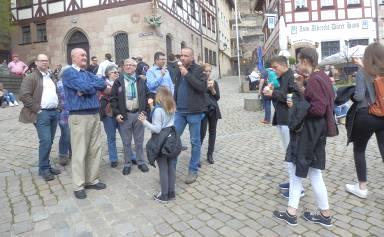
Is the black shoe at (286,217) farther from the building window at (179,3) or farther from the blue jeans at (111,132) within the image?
the building window at (179,3)

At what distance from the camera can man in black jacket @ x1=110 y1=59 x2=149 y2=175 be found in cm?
596

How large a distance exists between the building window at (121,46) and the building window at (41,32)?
5342 millimetres

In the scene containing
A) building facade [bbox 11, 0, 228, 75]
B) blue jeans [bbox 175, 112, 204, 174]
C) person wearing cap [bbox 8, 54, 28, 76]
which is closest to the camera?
blue jeans [bbox 175, 112, 204, 174]

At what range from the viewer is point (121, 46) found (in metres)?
21.7

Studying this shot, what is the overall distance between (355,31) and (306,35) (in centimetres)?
328

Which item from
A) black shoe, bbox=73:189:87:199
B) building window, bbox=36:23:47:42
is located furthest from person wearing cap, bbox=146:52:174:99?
building window, bbox=36:23:47:42

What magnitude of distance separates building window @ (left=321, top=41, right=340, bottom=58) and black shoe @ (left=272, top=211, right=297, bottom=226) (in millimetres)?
25583

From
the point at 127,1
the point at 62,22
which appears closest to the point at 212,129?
the point at 127,1

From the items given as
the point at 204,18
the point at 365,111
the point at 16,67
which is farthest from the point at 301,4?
the point at 365,111

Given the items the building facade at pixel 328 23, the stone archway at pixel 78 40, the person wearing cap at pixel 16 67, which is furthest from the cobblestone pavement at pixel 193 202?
the building facade at pixel 328 23

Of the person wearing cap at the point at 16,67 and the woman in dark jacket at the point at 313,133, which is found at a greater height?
the person wearing cap at the point at 16,67

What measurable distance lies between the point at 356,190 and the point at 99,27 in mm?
19226

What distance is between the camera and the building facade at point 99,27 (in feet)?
68.8

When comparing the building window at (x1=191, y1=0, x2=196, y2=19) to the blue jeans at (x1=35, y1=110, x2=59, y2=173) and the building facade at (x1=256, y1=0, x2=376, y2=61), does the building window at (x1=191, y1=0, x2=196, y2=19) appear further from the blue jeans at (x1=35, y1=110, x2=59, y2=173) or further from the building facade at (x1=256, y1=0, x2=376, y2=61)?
the blue jeans at (x1=35, y1=110, x2=59, y2=173)
